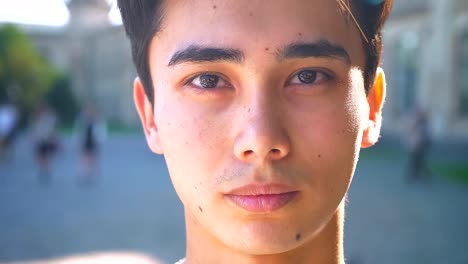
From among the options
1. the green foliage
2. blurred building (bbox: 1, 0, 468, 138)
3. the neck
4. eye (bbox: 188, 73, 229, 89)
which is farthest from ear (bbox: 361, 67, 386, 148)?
the green foliage

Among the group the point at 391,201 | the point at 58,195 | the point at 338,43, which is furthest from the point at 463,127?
the point at 338,43

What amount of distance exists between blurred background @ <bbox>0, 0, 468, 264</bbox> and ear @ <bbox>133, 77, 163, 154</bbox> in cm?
40

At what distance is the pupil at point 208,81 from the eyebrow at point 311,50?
0.57ft

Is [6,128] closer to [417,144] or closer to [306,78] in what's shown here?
[417,144]

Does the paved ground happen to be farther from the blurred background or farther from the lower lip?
the lower lip

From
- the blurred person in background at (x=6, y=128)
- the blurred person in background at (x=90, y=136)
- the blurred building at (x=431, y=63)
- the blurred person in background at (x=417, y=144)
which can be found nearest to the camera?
the blurred person in background at (x=90, y=136)

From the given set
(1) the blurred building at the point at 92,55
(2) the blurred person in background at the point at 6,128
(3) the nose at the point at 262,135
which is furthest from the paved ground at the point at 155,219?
(1) the blurred building at the point at 92,55

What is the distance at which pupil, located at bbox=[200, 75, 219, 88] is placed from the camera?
128cm

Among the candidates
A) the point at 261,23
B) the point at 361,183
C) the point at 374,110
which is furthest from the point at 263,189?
the point at 361,183

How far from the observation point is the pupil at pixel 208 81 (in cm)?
128

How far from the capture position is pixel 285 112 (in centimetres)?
122

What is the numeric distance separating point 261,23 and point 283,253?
1.96ft

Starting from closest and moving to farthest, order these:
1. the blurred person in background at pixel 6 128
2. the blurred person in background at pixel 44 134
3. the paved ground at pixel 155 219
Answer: the paved ground at pixel 155 219 → the blurred person in background at pixel 44 134 → the blurred person in background at pixel 6 128

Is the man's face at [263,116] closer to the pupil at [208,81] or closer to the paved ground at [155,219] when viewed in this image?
the pupil at [208,81]
